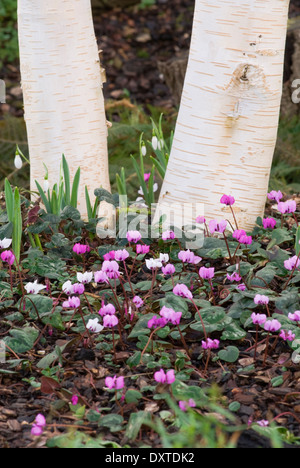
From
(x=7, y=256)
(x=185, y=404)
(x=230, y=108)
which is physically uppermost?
A: (x=230, y=108)

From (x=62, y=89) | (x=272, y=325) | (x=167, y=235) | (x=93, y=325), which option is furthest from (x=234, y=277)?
(x=62, y=89)

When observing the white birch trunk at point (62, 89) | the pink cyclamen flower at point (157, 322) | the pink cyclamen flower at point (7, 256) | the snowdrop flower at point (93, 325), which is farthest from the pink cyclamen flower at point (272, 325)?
the white birch trunk at point (62, 89)

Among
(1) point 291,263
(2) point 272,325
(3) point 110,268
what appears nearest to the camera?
(2) point 272,325

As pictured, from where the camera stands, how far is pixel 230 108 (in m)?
2.67

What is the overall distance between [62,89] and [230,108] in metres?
0.84

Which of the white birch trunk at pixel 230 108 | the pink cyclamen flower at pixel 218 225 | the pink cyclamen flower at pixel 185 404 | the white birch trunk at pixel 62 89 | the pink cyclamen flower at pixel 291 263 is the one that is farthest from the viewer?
the white birch trunk at pixel 62 89

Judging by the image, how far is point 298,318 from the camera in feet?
6.20

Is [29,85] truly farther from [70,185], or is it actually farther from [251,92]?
[251,92]

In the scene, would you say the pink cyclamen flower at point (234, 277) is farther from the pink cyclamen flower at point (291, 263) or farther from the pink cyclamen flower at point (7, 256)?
the pink cyclamen flower at point (7, 256)

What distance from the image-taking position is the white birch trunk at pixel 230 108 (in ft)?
Result: 8.46

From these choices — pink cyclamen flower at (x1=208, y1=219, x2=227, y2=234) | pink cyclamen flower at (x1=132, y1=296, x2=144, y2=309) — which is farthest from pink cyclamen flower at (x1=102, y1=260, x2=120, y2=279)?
pink cyclamen flower at (x1=208, y1=219, x2=227, y2=234)

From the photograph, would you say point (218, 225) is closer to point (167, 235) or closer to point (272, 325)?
point (167, 235)

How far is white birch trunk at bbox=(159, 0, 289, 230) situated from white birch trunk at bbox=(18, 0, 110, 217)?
46 cm

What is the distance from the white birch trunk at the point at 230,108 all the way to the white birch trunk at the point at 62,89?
459 millimetres
